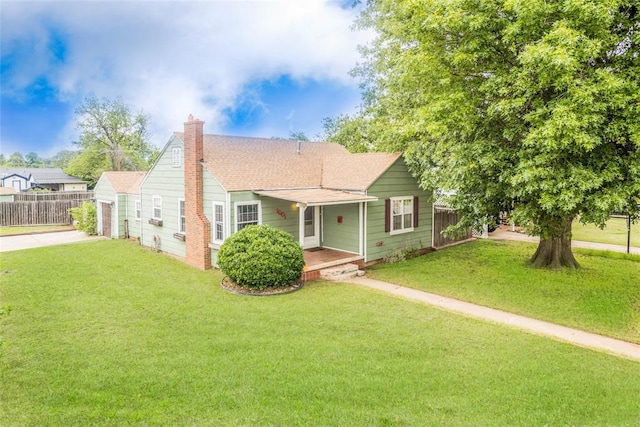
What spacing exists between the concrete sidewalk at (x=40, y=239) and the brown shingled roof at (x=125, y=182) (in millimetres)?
2708

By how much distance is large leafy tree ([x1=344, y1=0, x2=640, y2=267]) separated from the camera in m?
7.67

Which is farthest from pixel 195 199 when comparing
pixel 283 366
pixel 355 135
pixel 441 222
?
pixel 355 135

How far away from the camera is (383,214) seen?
46.3ft

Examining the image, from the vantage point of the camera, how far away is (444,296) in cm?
1038

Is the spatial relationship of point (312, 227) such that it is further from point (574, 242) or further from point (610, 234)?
point (610, 234)

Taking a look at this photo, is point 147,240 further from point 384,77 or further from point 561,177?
point 561,177

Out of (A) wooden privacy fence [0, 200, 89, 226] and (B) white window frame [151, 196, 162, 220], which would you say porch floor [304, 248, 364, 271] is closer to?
(B) white window frame [151, 196, 162, 220]

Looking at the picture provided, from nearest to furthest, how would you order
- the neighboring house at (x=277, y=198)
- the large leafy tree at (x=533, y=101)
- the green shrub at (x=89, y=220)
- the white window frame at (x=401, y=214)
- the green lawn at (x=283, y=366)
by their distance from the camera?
1. the green lawn at (x=283, y=366)
2. the large leafy tree at (x=533, y=101)
3. the neighboring house at (x=277, y=198)
4. the white window frame at (x=401, y=214)
5. the green shrub at (x=89, y=220)

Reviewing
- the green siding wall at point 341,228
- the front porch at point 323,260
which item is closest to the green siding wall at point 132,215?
the front porch at point 323,260

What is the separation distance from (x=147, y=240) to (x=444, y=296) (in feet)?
41.6

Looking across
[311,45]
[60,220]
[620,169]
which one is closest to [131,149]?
[60,220]

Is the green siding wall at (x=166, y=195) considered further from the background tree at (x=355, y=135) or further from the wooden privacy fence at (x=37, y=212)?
the background tree at (x=355, y=135)

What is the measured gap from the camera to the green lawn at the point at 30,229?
20.7m

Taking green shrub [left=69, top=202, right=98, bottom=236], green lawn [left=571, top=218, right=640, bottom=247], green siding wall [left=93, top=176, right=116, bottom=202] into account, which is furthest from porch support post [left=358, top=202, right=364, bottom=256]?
green shrub [left=69, top=202, right=98, bottom=236]
